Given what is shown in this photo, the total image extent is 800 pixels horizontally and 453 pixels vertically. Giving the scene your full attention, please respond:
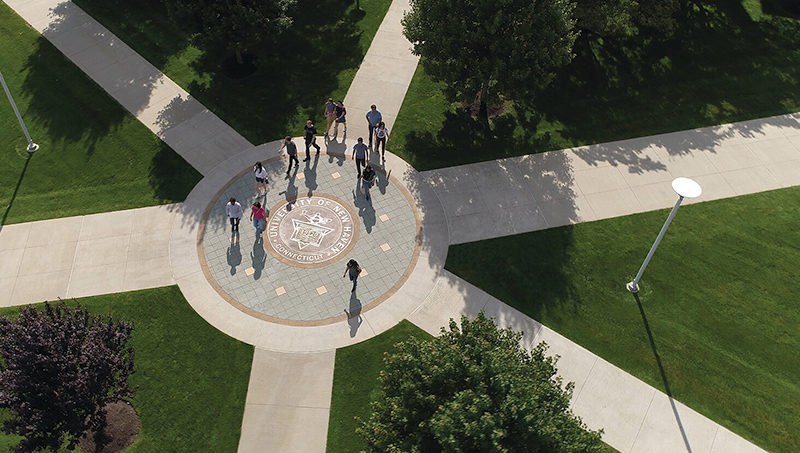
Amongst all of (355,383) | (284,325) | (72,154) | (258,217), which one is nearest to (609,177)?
(355,383)

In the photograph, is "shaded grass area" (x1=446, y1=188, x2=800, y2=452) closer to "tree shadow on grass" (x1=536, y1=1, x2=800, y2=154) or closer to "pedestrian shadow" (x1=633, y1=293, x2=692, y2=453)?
"pedestrian shadow" (x1=633, y1=293, x2=692, y2=453)

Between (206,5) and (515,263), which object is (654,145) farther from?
(206,5)

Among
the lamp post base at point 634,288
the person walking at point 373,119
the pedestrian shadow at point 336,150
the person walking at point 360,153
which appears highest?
the person walking at point 373,119

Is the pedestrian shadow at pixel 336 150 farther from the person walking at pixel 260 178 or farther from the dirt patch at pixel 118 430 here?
the dirt patch at pixel 118 430

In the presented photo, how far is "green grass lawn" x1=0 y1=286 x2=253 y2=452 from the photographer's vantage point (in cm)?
1523

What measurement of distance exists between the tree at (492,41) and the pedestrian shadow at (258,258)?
29.3 feet

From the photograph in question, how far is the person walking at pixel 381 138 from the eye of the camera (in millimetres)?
20688

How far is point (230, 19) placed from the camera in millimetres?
22016

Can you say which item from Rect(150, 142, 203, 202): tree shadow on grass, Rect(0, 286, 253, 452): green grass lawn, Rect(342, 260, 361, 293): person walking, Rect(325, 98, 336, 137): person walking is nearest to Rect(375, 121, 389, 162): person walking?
Rect(325, 98, 336, 137): person walking

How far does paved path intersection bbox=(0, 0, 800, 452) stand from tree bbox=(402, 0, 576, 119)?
3376mm

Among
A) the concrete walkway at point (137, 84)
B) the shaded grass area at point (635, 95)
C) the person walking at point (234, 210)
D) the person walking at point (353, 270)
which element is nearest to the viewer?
the person walking at point (353, 270)

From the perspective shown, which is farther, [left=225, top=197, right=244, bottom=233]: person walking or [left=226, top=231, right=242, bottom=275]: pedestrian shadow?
A: [left=226, top=231, right=242, bottom=275]: pedestrian shadow

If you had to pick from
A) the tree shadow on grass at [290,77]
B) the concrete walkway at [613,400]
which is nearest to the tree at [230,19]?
the tree shadow on grass at [290,77]

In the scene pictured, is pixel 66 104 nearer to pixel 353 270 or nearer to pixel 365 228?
pixel 365 228
